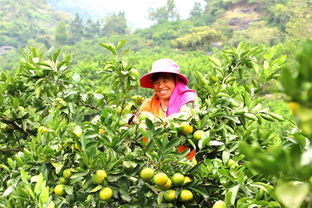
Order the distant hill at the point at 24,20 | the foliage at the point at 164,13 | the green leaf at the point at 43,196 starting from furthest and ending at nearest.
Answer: the foliage at the point at 164,13 < the distant hill at the point at 24,20 < the green leaf at the point at 43,196

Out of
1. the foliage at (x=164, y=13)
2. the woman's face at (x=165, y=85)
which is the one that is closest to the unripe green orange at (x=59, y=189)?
the woman's face at (x=165, y=85)

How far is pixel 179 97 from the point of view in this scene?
182 centimetres

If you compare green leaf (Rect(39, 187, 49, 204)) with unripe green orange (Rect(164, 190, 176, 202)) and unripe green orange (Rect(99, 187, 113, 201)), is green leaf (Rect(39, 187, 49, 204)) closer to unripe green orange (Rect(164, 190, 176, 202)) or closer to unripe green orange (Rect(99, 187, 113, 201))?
unripe green orange (Rect(99, 187, 113, 201))

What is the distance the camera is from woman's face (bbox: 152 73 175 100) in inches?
74.2

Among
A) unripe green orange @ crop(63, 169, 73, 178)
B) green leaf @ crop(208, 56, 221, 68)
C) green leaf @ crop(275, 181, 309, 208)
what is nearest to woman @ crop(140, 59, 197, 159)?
green leaf @ crop(208, 56, 221, 68)

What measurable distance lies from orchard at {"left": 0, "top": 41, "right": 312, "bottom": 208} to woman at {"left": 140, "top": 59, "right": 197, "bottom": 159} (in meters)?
0.10

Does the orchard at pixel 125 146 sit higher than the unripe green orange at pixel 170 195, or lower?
higher

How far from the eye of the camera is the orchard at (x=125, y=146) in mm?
1134

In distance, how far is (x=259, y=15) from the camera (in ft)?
113

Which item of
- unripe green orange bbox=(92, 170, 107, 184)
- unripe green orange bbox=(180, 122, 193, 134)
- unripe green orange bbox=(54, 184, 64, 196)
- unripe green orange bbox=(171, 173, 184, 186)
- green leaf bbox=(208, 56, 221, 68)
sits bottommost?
unripe green orange bbox=(54, 184, 64, 196)

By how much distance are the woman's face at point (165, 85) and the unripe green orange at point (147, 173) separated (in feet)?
2.50

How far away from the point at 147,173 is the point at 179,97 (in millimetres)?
732

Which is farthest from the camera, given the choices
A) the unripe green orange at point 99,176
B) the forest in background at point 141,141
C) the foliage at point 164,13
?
the foliage at point 164,13

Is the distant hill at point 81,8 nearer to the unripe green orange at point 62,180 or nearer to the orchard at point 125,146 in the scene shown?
the orchard at point 125,146
